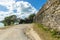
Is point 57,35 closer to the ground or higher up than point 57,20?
closer to the ground

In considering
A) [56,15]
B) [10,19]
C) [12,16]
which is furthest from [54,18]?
[12,16]

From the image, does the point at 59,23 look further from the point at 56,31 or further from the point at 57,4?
the point at 57,4

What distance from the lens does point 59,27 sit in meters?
19.4

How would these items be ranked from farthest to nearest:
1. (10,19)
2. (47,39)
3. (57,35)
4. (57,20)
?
(10,19) < (57,20) < (57,35) < (47,39)

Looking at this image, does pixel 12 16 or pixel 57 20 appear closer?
pixel 57 20

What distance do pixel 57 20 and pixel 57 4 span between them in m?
1.89

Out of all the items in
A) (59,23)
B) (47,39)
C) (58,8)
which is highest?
(58,8)

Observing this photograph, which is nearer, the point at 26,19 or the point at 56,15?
the point at 56,15

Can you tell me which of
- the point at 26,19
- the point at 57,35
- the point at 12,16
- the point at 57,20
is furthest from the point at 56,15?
the point at 12,16

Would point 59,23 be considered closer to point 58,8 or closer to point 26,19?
point 58,8

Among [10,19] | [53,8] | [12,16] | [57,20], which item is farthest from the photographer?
[12,16]

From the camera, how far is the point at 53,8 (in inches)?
869

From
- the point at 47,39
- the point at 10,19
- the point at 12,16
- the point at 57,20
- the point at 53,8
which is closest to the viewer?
the point at 47,39

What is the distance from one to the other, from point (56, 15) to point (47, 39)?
4168 mm
